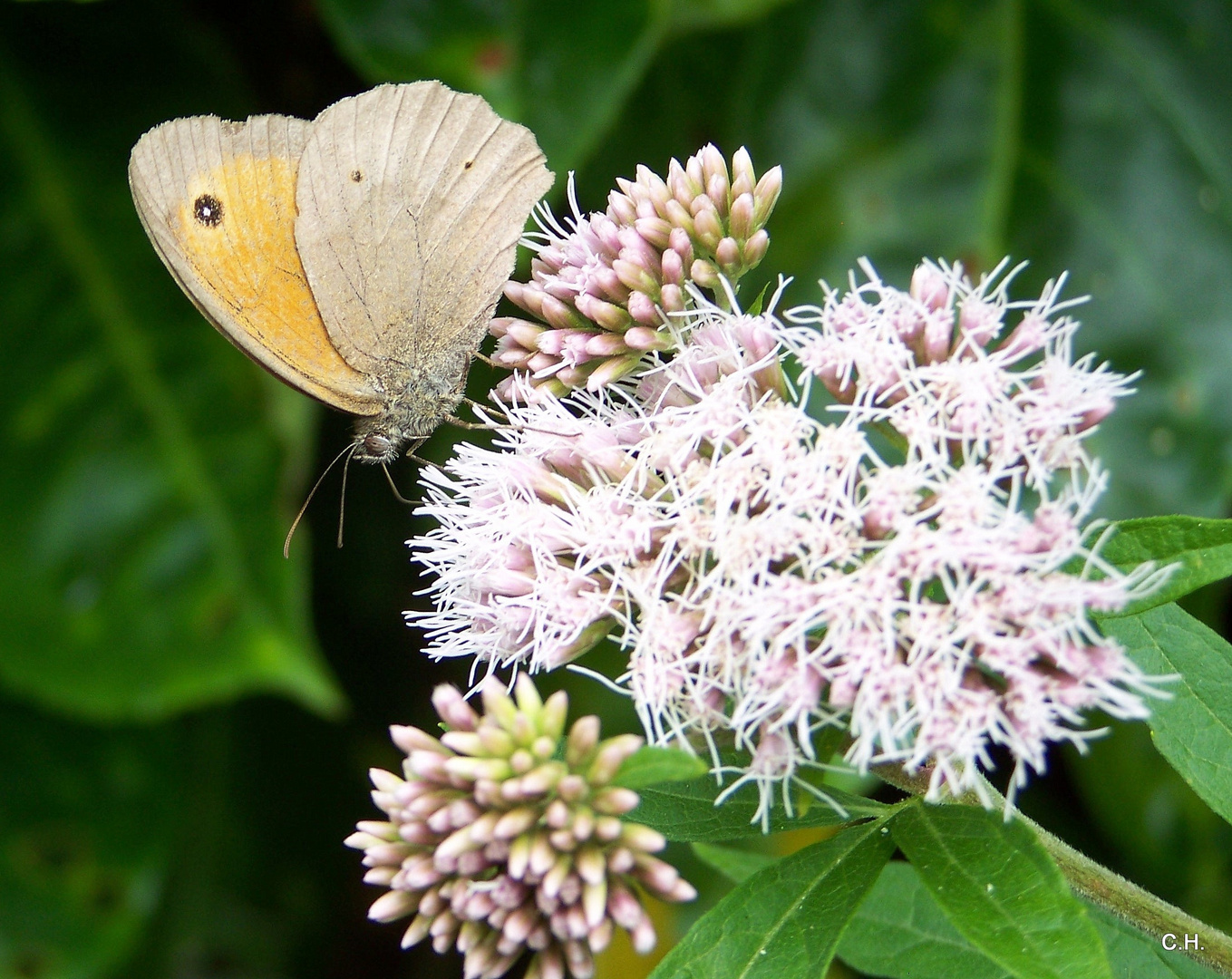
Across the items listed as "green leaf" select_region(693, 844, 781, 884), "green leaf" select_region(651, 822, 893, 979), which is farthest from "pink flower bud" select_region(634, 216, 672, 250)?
"green leaf" select_region(693, 844, 781, 884)

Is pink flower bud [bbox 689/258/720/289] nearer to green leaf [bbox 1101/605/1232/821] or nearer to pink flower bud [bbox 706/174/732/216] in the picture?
pink flower bud [bbox 706/174/732/216]

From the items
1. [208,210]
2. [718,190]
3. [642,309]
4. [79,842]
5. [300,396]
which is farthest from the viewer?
[79,842]

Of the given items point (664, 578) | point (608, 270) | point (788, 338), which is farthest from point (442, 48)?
point (664, 578)

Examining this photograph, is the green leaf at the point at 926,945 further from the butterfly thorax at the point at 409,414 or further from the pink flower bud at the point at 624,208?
the butterfly thorax at the point at 409,414

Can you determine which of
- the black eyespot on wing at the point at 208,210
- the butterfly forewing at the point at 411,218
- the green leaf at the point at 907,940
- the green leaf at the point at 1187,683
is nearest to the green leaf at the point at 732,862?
the green leaf at the point at 907,940

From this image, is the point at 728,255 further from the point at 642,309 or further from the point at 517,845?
the point at 517,845

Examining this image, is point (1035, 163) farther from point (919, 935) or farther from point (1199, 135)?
point (919, 935)

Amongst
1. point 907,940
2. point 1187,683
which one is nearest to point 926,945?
point 907,940
